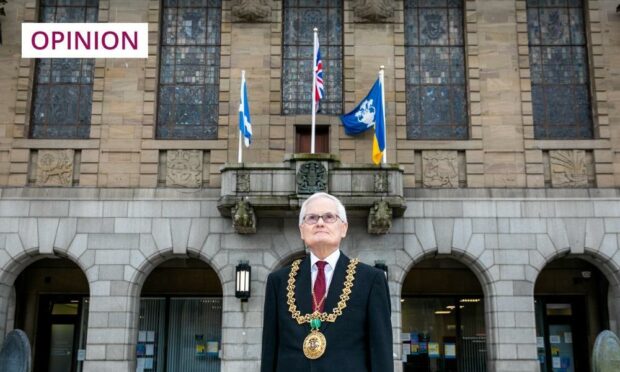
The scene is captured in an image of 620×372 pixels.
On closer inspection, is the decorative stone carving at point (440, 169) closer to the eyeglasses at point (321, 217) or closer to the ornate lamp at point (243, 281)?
the ornate lamp at point (243, 281)

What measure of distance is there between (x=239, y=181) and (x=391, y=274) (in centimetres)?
430

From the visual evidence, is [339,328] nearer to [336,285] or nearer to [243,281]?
[336,285]

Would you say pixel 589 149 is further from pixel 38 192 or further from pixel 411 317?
pixel 38 192

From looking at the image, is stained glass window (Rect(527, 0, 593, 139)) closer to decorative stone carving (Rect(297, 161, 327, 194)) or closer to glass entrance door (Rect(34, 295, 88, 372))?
decorative stone carving (Rect(297, 161, 327, 194))

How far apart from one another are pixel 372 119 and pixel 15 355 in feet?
31.4

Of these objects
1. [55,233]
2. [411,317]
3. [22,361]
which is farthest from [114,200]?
[411,317]

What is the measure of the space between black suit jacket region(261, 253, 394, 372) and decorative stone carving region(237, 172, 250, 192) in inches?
424

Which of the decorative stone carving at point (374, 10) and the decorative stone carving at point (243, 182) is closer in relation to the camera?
the decorative stone carving at point (243, 182)

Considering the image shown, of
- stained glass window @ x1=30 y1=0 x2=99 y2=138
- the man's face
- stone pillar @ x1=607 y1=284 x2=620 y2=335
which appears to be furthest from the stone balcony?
the man's face

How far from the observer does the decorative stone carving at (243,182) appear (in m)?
15.3

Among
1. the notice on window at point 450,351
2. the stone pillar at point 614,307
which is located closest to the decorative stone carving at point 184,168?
the notice on window at point 450,351

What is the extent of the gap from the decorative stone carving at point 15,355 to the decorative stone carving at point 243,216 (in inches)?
206

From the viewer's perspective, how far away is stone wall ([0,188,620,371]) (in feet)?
52.1

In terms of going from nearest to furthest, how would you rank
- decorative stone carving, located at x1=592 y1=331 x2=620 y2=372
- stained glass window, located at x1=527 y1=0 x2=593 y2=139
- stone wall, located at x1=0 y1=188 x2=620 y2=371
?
1. decorative stone carving, located at x1=592 y1=331 x2=620 y2=372
2. stone wall, located at x1=0 y1=188 x2=620 y2=371
3. stained glass window, located at x1=527 y1=0 x2=593 y2=139
